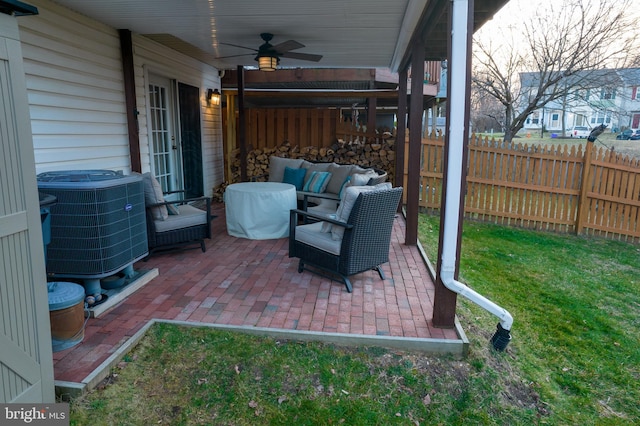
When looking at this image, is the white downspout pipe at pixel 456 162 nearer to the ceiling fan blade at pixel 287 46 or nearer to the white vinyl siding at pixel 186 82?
the ceiling fan blade at pixel 287 46

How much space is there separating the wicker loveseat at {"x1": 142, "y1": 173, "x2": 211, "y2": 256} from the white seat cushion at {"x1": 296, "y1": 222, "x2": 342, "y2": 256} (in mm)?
1329

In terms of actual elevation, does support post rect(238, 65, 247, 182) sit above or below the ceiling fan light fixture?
below

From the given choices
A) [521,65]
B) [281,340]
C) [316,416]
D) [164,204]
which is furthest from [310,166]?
[521,65]

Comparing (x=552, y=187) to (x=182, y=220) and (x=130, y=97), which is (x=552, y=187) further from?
(x=130, y=97)

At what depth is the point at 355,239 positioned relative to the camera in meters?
3.55

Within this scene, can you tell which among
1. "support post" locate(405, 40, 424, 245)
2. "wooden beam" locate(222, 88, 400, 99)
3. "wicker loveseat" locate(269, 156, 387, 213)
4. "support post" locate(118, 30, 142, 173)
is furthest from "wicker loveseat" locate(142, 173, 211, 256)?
"wooden beam" locate(222, 88, 400, 99)

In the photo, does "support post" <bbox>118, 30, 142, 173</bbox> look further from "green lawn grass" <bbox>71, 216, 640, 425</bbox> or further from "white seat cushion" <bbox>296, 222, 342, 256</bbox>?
"green lawn grass" <bbox>71, 216, 640, 425</bbox>

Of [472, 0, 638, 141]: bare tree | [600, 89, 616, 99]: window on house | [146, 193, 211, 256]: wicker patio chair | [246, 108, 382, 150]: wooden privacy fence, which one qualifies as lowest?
[146, 193, 211, 256]: wicker patio chair

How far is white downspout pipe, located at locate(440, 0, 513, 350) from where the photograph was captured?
99.0 inches

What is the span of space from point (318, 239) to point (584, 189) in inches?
198

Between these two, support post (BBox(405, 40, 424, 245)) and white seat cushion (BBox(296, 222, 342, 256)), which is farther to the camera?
support post (BBox(405, 40, 424, 245))

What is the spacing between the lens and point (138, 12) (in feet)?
13.6

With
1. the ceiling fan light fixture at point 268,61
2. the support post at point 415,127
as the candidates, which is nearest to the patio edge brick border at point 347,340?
the support post at point 415,127

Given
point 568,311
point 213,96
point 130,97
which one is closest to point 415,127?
point 568,311
